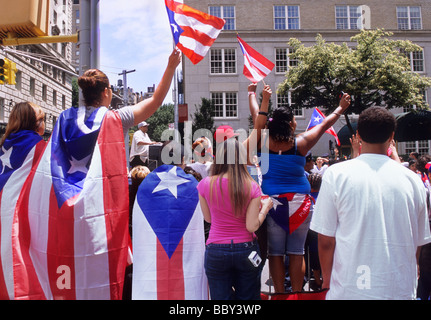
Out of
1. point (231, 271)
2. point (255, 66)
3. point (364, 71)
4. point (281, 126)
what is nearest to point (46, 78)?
point (364, 71)

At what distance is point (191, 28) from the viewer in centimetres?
441

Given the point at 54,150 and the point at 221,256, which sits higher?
the point at 54,150

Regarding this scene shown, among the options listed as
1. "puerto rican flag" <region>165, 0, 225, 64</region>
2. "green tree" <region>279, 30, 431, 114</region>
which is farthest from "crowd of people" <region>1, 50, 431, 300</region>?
"green tree" <region>279, 30, 431, 114</region>

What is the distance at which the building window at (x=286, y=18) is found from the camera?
3412 cm

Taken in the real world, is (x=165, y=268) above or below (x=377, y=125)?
below

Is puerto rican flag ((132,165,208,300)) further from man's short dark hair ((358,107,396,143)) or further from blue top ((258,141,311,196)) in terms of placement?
man's short dark hair ((358,107,396,143))

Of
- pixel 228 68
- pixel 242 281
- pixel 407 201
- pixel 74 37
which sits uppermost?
pixel 228 68

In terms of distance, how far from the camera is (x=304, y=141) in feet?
12.5

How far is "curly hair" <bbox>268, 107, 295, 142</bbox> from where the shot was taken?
3754 mm

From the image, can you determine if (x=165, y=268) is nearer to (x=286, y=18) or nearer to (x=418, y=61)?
(x=286, y=18)

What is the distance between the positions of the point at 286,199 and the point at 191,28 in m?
2.26
